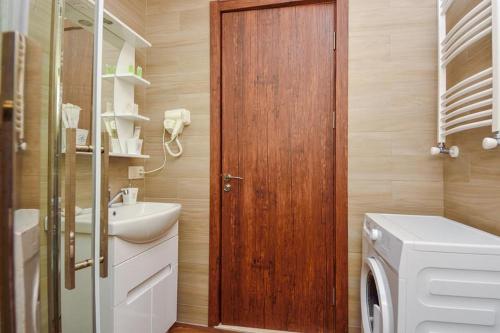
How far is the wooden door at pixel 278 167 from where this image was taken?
1877 millimetres

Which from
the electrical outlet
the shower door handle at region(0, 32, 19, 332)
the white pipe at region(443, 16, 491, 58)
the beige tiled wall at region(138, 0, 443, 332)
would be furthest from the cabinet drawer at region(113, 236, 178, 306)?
the white pipe at region(443, 16, 491, 58)

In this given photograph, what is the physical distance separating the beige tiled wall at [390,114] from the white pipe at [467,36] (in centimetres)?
25

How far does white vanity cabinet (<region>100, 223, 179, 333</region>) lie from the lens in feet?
4.21

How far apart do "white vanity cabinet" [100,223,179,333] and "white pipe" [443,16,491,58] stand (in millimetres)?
1841

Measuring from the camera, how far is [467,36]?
1.28 meters

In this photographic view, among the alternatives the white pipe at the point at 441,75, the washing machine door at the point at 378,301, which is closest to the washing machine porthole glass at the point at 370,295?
the washing machine door at the point at 378,301

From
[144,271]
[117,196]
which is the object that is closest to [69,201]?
[144,271]

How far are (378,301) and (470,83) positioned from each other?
1.14m

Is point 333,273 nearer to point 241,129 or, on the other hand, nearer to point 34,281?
point 241,129

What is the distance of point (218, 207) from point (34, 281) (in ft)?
5.00

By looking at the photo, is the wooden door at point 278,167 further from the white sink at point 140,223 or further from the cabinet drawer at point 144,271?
the white sink at point 140,223

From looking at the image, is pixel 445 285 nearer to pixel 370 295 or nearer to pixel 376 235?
pixel 376 235

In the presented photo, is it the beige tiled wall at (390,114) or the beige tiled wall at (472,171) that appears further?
the beige tiled wall at (390,114)

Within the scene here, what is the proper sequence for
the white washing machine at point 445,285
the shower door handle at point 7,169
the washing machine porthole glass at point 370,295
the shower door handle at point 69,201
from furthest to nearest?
the washing machine porthole glass at point 370,295
the white washing machine at point 445,285
the shower door handle at point 69,201
the shower door handle at point 7,169
